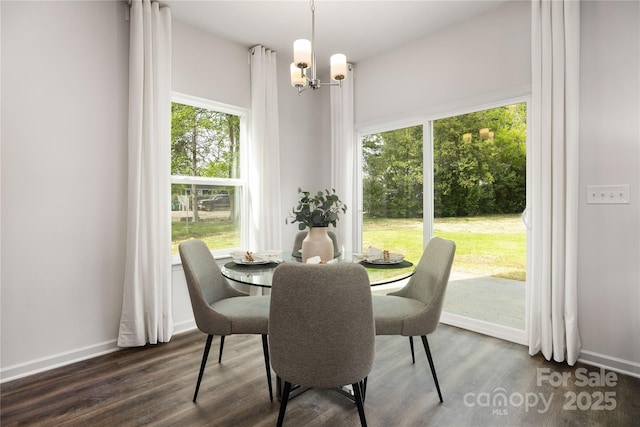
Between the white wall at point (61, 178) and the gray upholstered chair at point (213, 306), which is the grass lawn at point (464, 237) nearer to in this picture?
the white wall at point (61, 178)

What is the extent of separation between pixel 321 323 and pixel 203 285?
112 centimetres

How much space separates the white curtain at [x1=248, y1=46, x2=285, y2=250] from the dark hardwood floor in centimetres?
137

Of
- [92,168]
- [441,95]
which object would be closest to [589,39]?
[441,95]

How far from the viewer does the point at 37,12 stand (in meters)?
2.36

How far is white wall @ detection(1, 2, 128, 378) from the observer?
228cm

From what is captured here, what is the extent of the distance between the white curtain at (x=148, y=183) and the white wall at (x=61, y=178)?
0.44 ft

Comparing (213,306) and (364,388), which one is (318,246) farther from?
(364,388)

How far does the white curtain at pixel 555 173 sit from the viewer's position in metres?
2.35

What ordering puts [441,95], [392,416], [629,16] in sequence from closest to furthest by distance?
[392,416] < [629,16] < [441,95]

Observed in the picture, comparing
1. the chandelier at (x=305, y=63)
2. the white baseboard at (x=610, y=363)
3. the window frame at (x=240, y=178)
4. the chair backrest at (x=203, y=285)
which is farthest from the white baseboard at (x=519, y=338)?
the chandelier at (x=305, y=63)

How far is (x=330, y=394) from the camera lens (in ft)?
6.67

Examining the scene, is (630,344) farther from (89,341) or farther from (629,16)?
(89,341)

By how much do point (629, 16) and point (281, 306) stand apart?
2.90 m

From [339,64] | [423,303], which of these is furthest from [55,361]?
[339,64]
